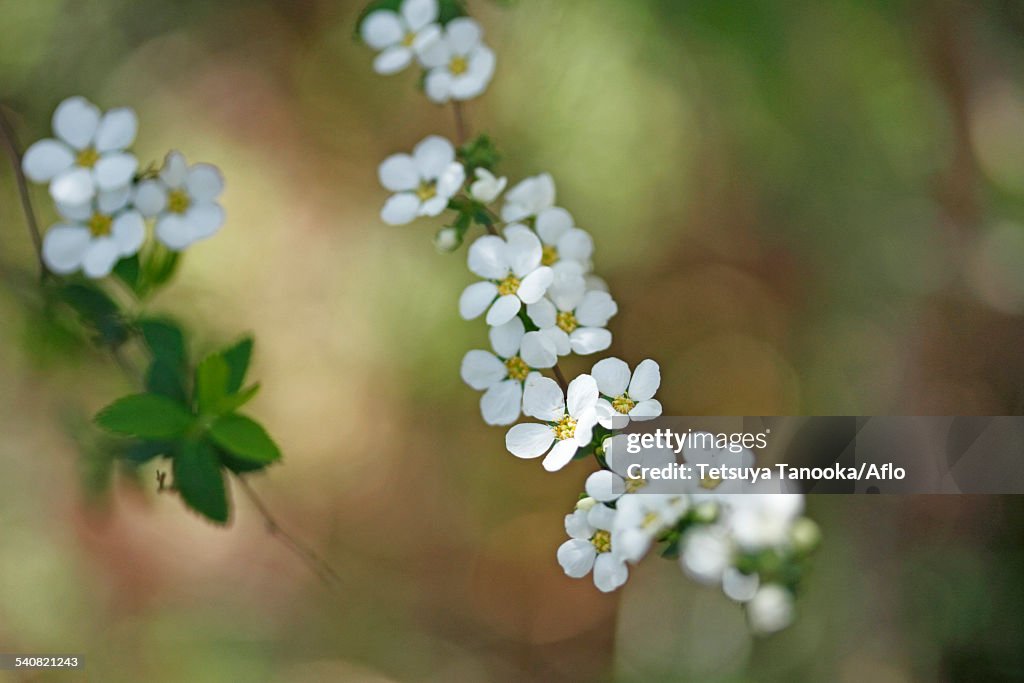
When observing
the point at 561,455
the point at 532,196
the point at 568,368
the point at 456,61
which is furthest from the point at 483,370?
the point at 568,368

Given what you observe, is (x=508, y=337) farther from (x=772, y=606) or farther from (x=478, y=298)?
(x=772, y=606)

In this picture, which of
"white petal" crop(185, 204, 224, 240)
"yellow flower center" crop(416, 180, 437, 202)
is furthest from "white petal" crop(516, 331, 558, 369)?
"white petal" crop(185, 204, 224, 240)

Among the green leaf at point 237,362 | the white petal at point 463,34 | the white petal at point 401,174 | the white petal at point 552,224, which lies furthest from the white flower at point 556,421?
the white petal at point 463,34

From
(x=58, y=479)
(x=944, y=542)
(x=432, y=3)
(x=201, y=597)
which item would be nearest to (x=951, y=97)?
(x=944, y=542)

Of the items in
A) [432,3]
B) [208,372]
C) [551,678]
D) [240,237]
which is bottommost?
[551,678]

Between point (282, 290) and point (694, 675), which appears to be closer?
point (694, 675)

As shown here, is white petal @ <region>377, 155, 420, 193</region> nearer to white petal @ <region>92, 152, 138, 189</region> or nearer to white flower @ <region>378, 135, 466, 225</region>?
white flower @ <region>378, 135, 466, 225</region>

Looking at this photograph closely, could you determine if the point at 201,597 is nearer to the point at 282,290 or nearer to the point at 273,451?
the point at 282,290

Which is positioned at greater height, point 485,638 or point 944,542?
point 944,542
